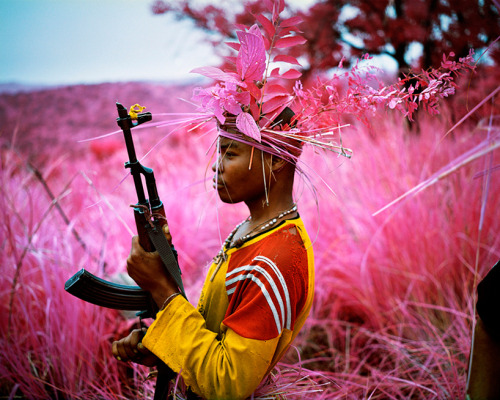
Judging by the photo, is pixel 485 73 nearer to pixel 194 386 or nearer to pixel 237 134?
pixel 237 134

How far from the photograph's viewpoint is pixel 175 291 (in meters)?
0.80

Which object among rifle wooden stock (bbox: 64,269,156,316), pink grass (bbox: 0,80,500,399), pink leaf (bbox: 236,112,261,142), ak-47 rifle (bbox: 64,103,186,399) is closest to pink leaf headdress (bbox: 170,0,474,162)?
pink leaf (bbox: 236,112,261,142)

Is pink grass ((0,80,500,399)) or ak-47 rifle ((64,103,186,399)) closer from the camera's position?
ak-47 rifle ((64,103,186,399))

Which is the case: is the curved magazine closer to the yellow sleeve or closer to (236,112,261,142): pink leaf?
the yellow sleeve

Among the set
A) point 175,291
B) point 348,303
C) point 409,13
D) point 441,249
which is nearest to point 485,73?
point 409,13

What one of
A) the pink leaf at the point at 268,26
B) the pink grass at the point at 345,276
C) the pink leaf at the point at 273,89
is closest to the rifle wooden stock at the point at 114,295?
the pink grass at the point at 345,276

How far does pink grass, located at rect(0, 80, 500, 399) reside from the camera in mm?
1352

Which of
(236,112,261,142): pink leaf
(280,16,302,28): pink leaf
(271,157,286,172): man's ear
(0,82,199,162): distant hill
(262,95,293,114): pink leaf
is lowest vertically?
(271,157,286,172): man's ear

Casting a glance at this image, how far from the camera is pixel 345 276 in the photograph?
190cm

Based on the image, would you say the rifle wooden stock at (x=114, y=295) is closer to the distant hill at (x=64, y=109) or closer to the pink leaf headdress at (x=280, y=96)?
the pink leaf headdress at (x=280, y=96)

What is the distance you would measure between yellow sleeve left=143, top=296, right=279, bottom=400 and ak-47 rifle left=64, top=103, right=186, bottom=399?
98 millimetres

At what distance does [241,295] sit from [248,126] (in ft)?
1.09

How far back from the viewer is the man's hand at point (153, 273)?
2.60 ft

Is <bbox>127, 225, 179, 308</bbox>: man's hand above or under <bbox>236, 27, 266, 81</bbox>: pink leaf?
under
